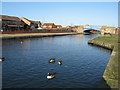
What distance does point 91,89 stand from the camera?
15641 millimetres

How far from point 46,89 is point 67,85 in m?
2.66

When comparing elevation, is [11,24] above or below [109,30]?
above

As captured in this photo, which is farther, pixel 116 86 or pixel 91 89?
pixel 91 89

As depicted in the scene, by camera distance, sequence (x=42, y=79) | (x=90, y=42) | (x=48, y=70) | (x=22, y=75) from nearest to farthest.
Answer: (x=42, y=79) → (x=22, y=75) → (x=48, y=70) → (x=90, y=42)

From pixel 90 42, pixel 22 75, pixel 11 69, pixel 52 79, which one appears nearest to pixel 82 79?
pixel 52 79

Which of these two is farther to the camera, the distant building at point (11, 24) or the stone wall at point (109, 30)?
the stone wall at point (109, 30)

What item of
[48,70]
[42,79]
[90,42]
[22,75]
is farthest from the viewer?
[90,42]

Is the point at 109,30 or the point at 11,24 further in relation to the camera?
the point at 109,30

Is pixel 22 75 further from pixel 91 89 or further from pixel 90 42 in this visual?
pixel 90 42

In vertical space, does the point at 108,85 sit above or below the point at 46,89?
above

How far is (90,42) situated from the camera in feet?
205

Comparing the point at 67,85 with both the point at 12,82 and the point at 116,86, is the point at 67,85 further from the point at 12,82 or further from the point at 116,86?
the point at 12,82

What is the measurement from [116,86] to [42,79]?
9334mm

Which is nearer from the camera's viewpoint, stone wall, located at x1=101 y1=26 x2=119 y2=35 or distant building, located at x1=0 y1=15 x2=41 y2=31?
distant building, located at x1=0 y1=15 x2=41 y2=31
